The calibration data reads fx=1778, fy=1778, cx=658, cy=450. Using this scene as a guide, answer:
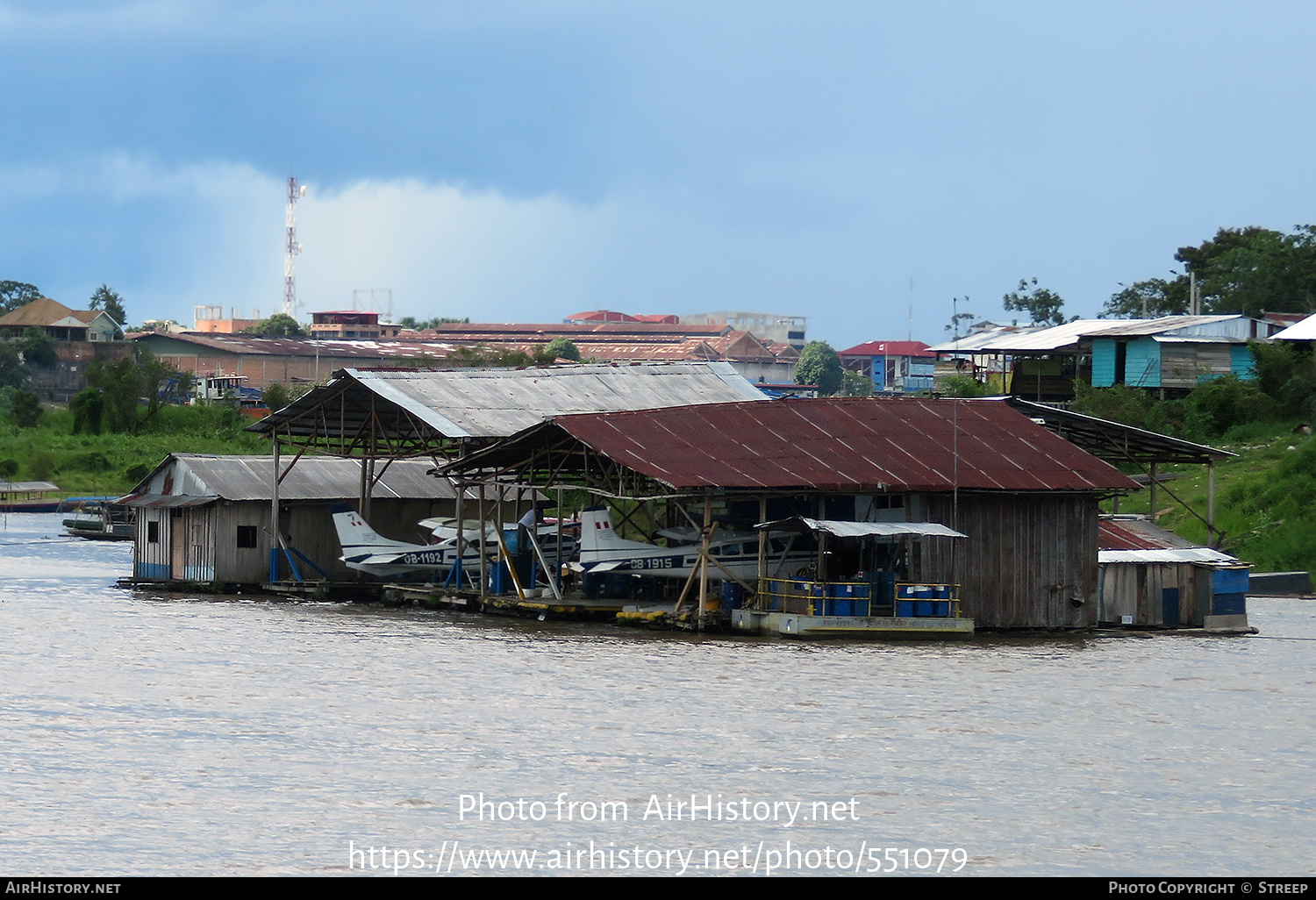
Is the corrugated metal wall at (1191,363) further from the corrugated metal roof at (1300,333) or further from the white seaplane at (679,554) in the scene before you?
the white seaplane at (679,554)

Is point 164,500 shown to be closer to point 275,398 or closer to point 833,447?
point 833,447

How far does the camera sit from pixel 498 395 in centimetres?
4181

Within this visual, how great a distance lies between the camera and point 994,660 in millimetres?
29906

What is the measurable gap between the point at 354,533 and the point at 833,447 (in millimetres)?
12845

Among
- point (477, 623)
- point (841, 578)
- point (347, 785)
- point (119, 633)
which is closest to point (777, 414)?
point (841, 578)

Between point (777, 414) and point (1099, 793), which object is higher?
point (777, 414)

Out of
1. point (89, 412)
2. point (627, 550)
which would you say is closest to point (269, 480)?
point (627, 550)

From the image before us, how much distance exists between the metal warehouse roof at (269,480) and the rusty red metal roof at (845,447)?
10311mm

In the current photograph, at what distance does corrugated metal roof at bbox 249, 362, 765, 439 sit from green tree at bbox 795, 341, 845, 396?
10370cm

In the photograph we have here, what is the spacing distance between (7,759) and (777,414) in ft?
65.3

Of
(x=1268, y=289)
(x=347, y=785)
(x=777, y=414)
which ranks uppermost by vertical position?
(x=1268, y=289)

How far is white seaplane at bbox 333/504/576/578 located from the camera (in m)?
41.7

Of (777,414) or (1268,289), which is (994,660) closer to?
(777,414)

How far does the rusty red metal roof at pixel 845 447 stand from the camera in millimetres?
33156
